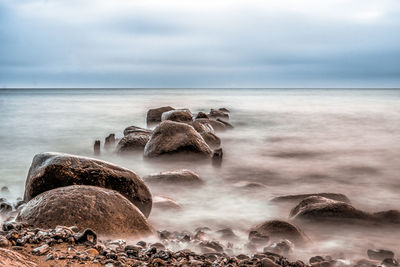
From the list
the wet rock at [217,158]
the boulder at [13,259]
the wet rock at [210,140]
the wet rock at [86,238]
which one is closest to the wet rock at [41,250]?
the boulder at [13,259]

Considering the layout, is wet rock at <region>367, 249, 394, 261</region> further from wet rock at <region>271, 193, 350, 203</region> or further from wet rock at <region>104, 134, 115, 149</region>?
wet rock at <region>104, 134, 115, 149</region>

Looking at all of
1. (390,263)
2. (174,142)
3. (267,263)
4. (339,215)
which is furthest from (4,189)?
(390,263)

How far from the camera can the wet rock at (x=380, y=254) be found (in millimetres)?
4055

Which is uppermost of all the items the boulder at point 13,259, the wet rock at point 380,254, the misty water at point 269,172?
the boulder at point 13,259

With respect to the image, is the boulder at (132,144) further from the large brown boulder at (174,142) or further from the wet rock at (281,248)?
the wet rock at (281,248)

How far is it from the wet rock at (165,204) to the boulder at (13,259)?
2.86 m

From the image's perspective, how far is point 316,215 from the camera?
16.7 feet

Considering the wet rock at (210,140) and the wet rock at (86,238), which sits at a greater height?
the wet rock at (86,238)

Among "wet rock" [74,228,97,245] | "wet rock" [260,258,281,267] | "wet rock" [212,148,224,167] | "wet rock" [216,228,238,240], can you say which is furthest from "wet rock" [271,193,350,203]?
"wet rock" [74,228,97,245]

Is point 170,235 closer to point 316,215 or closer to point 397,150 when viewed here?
point 316,215

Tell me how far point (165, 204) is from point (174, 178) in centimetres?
122

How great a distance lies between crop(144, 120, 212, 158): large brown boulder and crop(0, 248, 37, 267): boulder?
19.2ft

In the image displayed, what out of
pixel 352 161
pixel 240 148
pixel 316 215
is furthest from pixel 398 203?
pixel 240 148

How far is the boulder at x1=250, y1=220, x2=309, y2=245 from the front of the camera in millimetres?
4371
